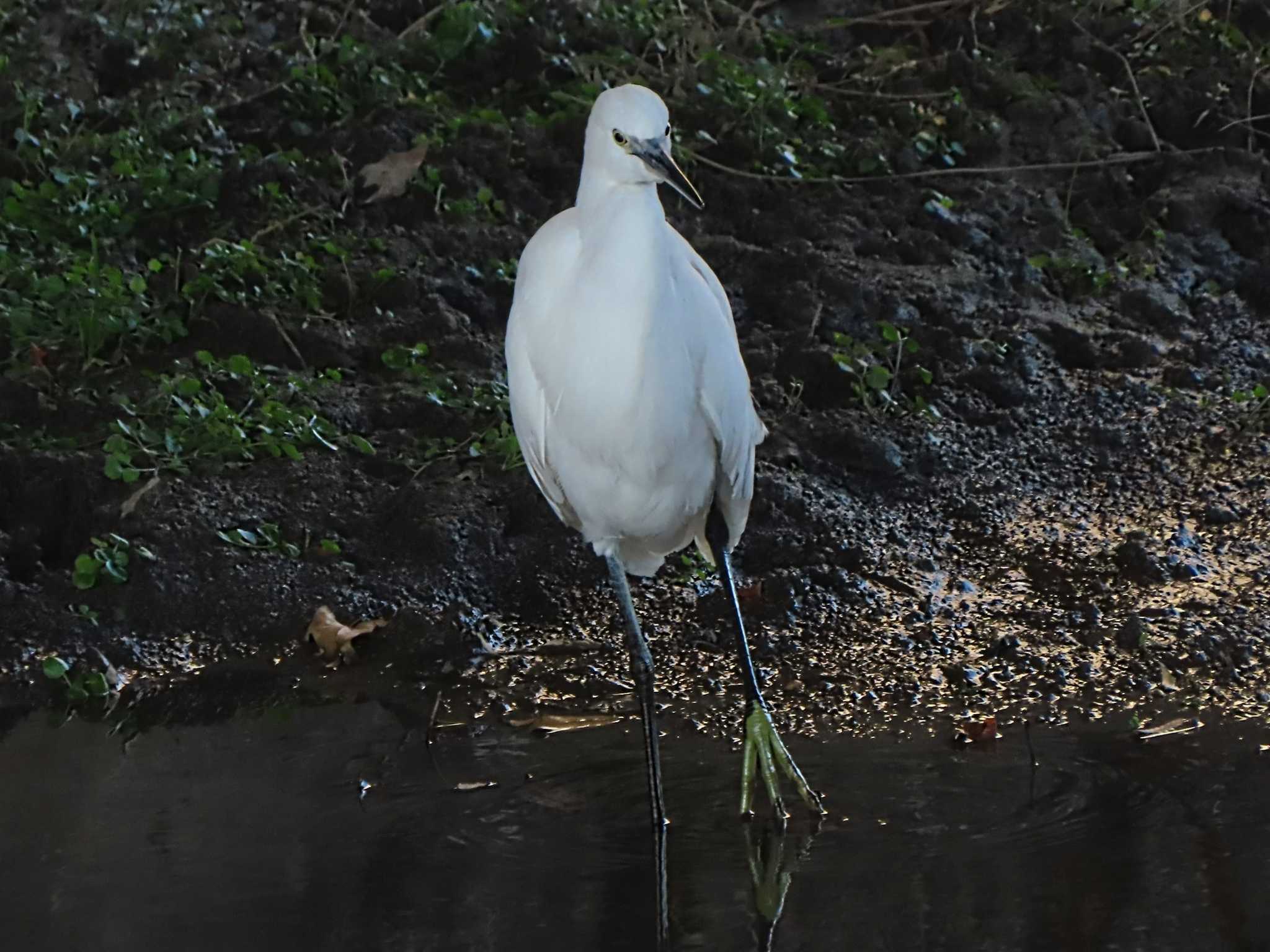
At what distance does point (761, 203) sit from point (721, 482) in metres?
2.55

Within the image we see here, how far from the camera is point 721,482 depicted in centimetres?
346

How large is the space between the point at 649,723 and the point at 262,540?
1.40 meters

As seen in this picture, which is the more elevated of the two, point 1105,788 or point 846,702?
point 846,702

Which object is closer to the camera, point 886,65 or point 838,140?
point 838,140

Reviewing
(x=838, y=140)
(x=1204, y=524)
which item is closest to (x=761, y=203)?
(x=838, y=140)

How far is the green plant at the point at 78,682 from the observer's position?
3.74 m

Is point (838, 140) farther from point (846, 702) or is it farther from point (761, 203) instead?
point (846, 702)

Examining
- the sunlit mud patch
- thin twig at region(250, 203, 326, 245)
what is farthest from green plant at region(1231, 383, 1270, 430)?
thin twig at region(250, 203, 326, 245)

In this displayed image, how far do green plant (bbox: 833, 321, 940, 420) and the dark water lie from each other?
5.14 feet

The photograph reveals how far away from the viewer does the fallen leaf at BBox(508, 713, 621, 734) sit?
3.57 meters

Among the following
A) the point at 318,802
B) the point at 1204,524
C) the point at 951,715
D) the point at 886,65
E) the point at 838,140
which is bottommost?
the point at 318,802

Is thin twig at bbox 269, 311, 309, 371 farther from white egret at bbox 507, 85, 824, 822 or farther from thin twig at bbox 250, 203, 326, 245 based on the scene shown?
white egret at bbox 507, 85, 824, 822

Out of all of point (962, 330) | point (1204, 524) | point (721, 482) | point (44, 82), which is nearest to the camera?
point (721, 482)

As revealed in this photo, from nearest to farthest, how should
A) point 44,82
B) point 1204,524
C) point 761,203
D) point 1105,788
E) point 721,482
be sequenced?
point 1105,788 → point 721,482 → point 1204,524 → point 761,203 → point 44,82
